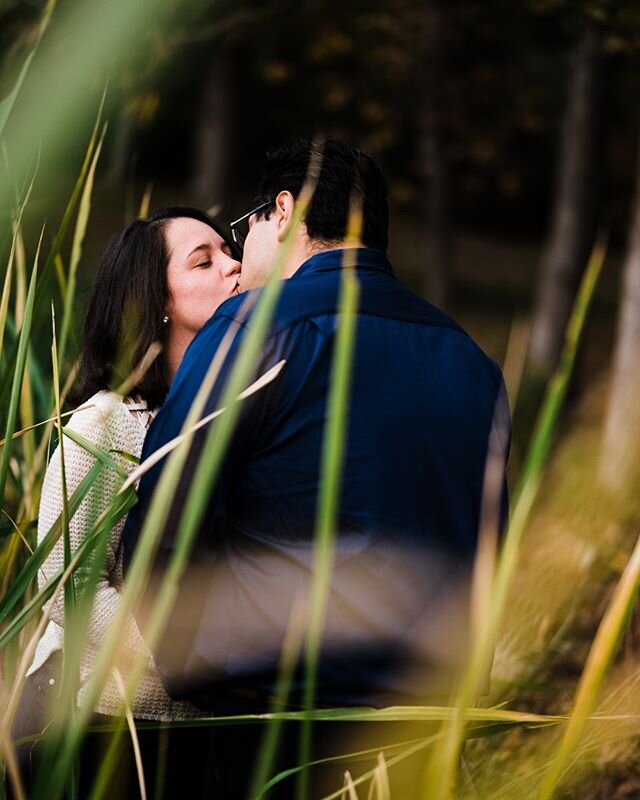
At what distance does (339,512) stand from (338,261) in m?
0.37

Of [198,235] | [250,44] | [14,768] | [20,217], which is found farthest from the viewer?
[250,44]

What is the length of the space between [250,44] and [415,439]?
1615cm

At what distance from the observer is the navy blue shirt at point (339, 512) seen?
160cm

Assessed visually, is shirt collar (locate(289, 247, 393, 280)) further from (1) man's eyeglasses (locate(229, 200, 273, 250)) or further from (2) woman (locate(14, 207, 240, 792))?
(2) woman (locate(14, 207, 240, 792))

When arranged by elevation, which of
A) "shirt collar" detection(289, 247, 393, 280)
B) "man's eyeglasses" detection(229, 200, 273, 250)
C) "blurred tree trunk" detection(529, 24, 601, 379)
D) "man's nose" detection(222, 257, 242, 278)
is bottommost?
"shirt collar" detection(289, 247, 393, 280)

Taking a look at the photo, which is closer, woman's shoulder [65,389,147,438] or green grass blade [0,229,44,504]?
green grass blade [0,229,44,504]

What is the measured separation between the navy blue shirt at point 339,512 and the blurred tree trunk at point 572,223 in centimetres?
881

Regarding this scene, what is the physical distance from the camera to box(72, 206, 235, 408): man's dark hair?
204 centimetres

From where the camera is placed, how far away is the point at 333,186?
1804 millimetres

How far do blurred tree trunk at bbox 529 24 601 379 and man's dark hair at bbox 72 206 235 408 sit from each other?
8475mm

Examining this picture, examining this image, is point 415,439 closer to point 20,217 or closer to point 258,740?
point 258,740

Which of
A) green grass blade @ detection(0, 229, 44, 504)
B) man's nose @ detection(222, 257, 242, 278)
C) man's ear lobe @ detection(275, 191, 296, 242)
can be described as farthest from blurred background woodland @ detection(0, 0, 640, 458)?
man's ear lobe @ detection(275, 191, 296, 242)

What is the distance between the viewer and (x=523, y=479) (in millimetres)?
760

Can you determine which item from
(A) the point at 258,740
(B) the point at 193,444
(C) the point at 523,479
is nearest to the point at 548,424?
(C) the point at 523,479
